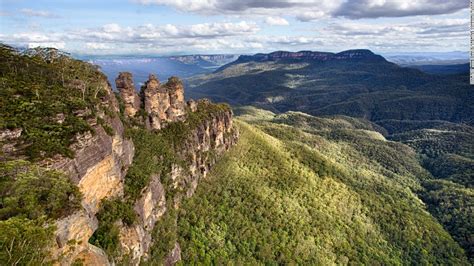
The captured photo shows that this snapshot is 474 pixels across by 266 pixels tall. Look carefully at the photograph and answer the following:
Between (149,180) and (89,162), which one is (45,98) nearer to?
(89,162)

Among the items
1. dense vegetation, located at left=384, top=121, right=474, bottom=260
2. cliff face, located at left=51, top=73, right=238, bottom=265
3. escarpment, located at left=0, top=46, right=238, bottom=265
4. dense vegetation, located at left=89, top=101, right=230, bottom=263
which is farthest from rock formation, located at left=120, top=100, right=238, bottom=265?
dense vegetation, located at left=384, top=121, right=474, bottom=260

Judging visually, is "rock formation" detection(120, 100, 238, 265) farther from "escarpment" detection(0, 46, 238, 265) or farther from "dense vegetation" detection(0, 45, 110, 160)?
"dense vegetation" detection(0, 45, 110, 160)

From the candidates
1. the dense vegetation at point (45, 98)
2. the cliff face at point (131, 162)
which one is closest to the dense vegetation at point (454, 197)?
the cliff face at point (131, 162)

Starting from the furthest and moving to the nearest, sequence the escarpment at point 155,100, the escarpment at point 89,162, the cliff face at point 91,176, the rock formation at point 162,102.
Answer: the rock formation at point 162,102 → the escarpment at point 155,100 → the cliff face at point 91,176 → the escarpment at point 89,162

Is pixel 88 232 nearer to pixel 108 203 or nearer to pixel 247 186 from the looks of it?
pixel 108 203

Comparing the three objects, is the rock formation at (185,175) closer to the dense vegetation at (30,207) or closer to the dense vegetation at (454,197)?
the dense vegetation at (30,207)

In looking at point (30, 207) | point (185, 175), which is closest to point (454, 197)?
point (185, 175)
